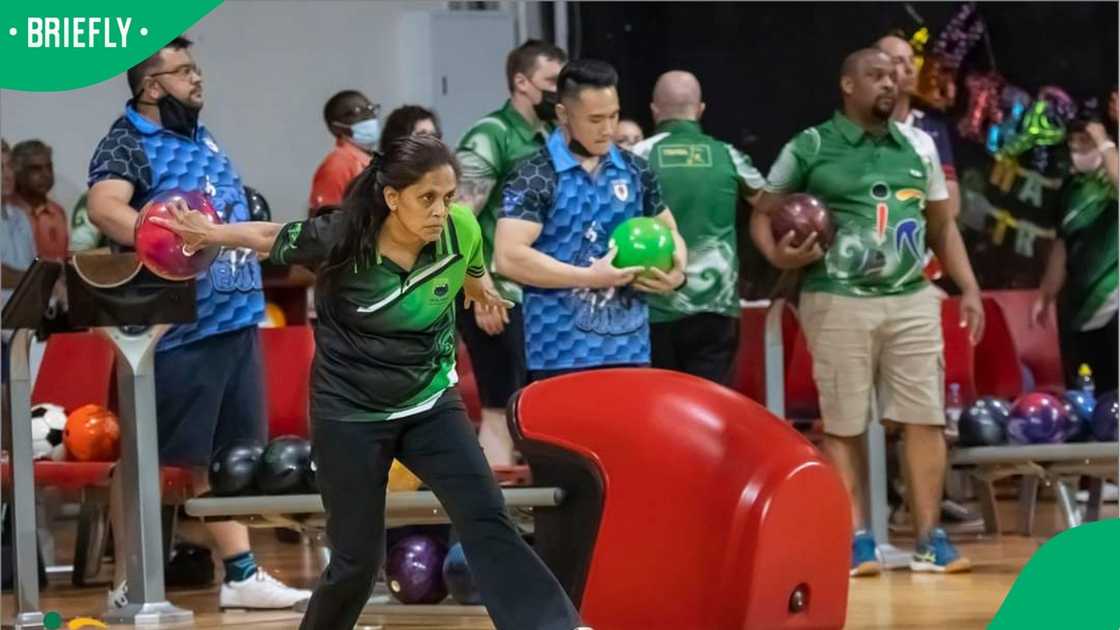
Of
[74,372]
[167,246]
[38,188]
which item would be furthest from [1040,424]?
[38,188]

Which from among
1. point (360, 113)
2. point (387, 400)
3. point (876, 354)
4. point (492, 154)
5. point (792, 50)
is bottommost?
point (876, 354)

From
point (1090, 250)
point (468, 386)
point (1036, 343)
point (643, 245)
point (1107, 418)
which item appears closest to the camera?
point (643, 245)

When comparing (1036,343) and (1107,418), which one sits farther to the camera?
(1036,343)

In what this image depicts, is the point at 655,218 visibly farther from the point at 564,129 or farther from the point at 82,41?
the point at 82,41

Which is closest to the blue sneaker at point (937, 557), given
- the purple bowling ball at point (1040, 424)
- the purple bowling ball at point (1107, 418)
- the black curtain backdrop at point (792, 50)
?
the purple bowling ball at point (1040, 424)

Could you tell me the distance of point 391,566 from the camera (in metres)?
6.21

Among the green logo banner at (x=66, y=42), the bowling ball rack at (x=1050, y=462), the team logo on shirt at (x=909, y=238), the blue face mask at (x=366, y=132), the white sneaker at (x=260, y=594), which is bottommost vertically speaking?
the white sneaker at (x=260, y=594)

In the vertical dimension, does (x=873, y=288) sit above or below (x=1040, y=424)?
above

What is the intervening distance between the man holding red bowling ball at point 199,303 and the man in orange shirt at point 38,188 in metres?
2.93

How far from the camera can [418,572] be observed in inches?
241

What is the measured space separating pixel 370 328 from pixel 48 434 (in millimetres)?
2739

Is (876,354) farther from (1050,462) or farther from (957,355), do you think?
(957,355)

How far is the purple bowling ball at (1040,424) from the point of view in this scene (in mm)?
7281

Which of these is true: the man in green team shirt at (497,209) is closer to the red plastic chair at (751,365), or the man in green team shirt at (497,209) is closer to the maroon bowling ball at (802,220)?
the maroon bowling ball at (802,220)
